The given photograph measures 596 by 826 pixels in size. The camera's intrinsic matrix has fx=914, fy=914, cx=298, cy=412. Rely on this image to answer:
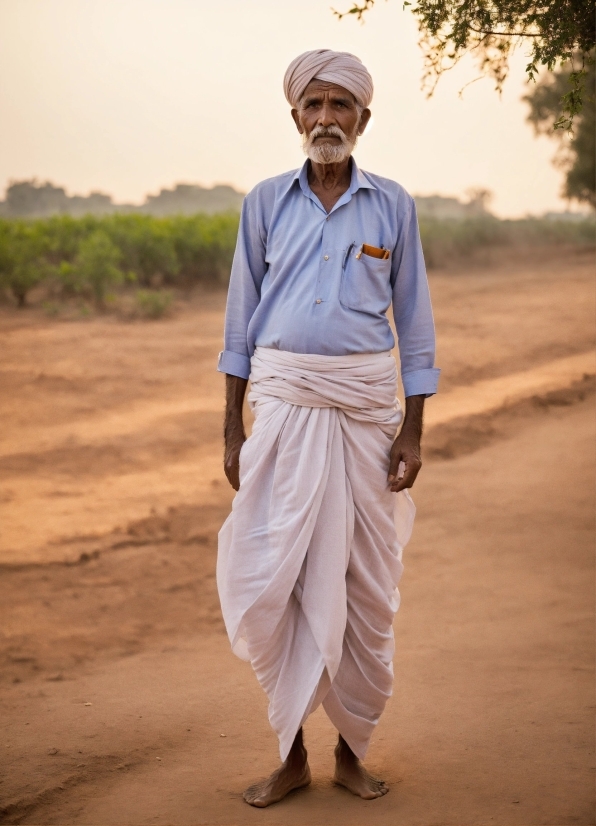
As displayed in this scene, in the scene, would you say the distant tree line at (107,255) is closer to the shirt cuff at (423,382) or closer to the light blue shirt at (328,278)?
the light blue shirt at (328,278)

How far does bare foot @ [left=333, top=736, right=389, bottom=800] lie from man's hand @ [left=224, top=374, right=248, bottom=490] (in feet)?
3.38

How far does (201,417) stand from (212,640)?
151 inches

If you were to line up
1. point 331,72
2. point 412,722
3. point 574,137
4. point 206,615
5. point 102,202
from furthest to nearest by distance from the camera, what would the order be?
point 102,202 → point 574,137 → point 206,615 → point 412,722 → point 331,72

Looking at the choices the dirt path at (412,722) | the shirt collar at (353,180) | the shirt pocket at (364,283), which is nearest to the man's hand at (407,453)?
the shirt pocket at (364,283)

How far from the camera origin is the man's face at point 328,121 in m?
3.07

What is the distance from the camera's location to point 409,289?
3.23 m

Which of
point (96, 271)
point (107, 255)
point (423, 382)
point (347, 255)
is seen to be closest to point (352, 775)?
point (423, 382)

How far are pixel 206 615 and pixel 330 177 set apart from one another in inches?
120

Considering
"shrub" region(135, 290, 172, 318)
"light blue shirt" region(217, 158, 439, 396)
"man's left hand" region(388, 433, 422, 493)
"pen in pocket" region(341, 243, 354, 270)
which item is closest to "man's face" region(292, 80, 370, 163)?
"light blue shirt" region(217, 158, 439, 396)

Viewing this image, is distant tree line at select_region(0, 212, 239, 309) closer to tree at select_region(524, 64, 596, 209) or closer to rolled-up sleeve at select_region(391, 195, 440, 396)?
tree at select_region(524, 64, 596, 209)

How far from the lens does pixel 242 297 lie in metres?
3.26

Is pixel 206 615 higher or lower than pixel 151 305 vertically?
lower

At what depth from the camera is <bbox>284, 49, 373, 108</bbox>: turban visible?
306 cm

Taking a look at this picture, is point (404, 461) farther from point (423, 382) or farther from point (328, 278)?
point (328, 278)
